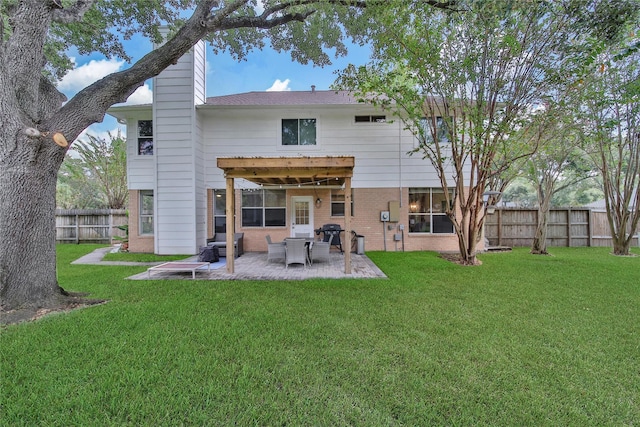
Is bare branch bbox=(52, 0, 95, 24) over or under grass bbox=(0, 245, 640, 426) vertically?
over

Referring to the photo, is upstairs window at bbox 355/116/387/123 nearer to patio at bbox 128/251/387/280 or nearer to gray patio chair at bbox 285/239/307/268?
patio at bbox 128/251/387/280

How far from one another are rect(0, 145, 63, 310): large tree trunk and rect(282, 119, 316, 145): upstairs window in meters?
7.05

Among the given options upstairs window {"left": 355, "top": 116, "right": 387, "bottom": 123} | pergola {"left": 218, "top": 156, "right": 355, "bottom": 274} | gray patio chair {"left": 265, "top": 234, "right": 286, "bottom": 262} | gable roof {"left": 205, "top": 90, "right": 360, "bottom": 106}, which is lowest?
gray patio chair {"left": 265, "top": 234, "right": 286, "bottom": 262}

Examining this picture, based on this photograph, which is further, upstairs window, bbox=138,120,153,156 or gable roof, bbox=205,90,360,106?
gable roof, bbox=205,90,360,106

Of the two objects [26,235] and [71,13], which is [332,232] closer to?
[26,235]

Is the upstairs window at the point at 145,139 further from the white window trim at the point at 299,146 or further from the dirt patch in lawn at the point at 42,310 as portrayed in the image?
the dirt patch in lawn at the point at 42,310

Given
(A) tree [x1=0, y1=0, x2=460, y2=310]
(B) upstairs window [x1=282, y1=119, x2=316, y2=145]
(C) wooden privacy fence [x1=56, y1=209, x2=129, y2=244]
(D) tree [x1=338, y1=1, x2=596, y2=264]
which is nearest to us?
(A) tree [x1=0, y1=0, x2=460, y2=310]

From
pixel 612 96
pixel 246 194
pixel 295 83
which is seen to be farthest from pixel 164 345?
pixel 295 83

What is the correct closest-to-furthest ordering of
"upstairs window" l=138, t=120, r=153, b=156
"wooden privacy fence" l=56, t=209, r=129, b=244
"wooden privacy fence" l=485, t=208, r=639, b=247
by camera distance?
"upstairs window" l=138, t=120, r=153, b=156, "wooden privacy fence" l=485, t=208, r=639, b=247, "wooden privacy fence" l=56, t=209, r=129, b=244

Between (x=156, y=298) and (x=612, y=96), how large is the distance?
12.7 m

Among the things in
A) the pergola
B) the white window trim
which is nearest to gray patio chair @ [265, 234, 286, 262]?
the pergola

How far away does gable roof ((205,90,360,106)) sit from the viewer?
10.7 m

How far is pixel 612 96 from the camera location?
7648mm

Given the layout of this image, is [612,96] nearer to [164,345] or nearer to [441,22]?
[441,22]
